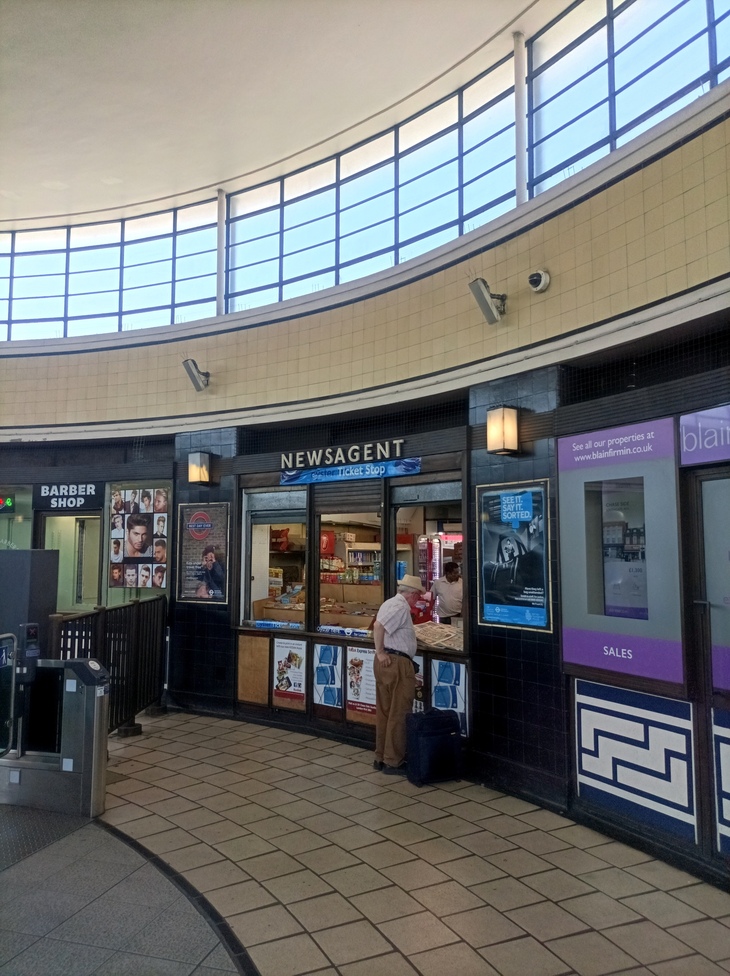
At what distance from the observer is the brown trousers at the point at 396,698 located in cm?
595

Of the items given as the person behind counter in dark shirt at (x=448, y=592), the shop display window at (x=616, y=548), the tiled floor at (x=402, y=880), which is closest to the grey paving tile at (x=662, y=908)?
the tiled floor at (x=402, y=880)

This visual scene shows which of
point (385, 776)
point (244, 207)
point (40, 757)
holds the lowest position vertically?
point (385, 776)

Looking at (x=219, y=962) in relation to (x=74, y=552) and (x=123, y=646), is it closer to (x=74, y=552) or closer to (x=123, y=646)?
(x=123, y=646)

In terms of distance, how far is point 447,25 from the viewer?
239 inches

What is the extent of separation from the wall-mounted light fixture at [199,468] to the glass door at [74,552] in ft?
Answer: 7.74

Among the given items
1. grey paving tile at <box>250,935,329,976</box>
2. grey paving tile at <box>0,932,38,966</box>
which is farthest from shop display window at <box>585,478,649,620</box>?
grey paving tile at <box>0,932,38,966</box>

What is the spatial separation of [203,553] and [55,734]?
134 inches

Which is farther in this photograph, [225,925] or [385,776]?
[385,776]

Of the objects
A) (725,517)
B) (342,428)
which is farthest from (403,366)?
(725,517)

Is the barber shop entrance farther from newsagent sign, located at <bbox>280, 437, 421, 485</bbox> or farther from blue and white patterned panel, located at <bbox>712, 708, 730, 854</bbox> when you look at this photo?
blue and white patterned panel, located at <bbox>712, 708, 730, 854</bbox>

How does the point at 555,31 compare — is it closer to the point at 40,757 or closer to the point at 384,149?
the point at 384,149

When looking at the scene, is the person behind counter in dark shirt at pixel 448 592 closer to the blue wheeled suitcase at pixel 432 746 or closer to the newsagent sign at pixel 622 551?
the blue wheeled suitcase at pixel 432 746

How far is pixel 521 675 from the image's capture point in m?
5.52

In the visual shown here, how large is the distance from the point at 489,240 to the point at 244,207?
13.7ft
